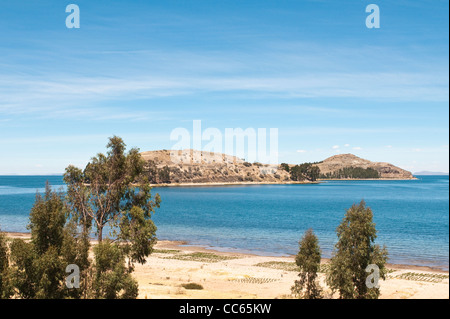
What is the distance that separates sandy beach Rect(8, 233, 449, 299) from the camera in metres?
34.6

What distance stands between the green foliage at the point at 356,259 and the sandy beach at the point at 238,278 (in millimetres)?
6086

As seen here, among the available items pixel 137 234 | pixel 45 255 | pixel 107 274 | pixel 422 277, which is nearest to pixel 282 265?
pixel 422 277

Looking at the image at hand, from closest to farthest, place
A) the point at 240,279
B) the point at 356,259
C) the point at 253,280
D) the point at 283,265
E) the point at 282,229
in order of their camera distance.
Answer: the point at 356,259, the point at 253,280, the point at 240,279, the point at 283,265, the point at 282,229

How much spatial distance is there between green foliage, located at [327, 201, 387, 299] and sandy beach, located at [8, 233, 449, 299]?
6086 mm

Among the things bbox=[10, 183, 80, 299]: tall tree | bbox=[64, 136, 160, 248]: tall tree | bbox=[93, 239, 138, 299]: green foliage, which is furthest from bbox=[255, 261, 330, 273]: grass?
bbox=[10, 183, 80, 299]: tall tree

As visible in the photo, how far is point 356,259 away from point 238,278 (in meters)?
17.5

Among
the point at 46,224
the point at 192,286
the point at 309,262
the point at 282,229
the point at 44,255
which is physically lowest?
the point at 282,229

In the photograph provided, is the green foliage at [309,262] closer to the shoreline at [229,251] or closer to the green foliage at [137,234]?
the green foliage at [137,234]

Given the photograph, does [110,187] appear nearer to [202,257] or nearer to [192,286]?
[192,286]

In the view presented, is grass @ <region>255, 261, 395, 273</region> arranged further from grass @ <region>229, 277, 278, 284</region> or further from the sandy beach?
grass @ <region>229, 277, 278, 284</region>

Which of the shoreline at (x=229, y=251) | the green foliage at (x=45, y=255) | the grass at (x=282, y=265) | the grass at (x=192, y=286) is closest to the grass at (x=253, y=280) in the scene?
the grass at (x=192, y=286)

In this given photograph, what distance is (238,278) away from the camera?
4312 centimetres

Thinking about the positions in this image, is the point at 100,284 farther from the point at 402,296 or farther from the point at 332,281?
the point at 402,296
